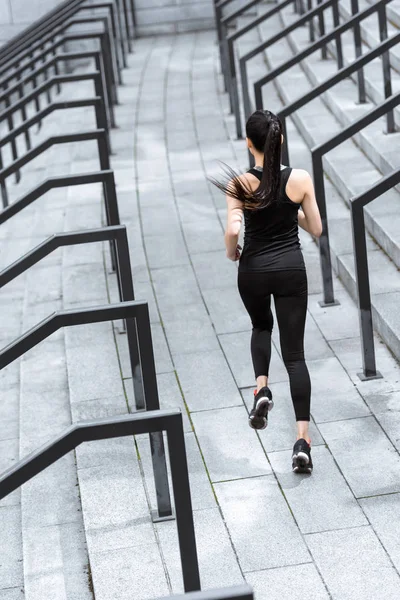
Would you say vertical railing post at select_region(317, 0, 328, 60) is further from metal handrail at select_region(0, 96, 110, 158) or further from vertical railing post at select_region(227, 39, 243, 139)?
metal handrail at select_region(0, 96, 110, 158)

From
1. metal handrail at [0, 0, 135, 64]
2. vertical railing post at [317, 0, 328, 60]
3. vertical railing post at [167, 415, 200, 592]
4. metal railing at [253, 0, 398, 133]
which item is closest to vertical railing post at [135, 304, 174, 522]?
vertical railing post at [167, 415, 200, 592]

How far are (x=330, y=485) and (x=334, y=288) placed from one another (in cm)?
223

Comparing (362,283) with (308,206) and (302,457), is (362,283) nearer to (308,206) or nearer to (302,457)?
(308,206)

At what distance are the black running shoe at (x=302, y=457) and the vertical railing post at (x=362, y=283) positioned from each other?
886 mm

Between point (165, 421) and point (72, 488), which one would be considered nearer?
point (165, 421)

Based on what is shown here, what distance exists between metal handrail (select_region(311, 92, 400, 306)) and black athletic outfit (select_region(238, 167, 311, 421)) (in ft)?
4.14

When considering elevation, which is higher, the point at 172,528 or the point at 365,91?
the point at 365,91

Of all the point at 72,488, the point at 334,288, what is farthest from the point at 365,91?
the point at 72,488

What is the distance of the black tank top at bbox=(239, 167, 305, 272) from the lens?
419 cm

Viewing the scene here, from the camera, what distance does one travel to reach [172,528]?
399 centimetres

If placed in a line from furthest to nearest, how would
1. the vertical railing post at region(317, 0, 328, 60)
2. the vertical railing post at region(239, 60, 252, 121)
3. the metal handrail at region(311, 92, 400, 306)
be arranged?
the vertical railing post at region(317, 0, 328, 60), the vertical railing post at region(239, 60, 252, 121), the metal handrail at region(311, 92, 400, 306)

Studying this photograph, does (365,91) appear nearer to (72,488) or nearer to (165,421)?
(72,488)

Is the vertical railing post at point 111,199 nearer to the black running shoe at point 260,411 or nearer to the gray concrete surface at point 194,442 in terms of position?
the gray concrete surface at point 194,442

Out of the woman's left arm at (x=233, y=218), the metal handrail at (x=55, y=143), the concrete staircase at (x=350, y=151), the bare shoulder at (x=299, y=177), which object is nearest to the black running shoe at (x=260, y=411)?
the woman's left arm at (x=233, y=218)
